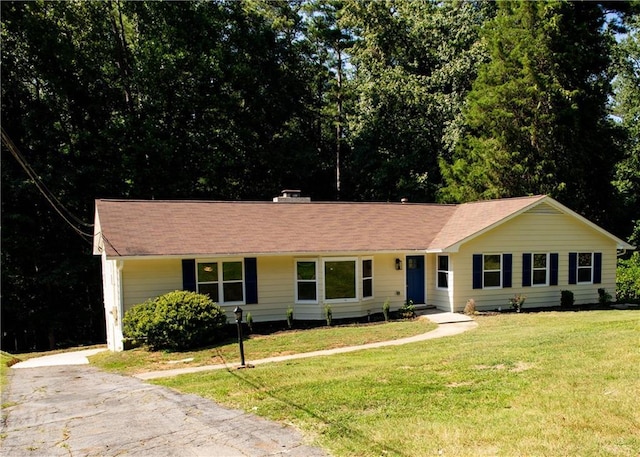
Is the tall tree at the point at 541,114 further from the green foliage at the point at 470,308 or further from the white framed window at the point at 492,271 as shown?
the green foliage at the point at 470,308

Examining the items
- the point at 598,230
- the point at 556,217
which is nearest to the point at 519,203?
the point at 556,217

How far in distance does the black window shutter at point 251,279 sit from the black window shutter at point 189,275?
67.8 inches

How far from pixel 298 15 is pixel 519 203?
22.7m

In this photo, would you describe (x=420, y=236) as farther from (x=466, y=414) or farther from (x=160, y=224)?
(x=466, y=414)

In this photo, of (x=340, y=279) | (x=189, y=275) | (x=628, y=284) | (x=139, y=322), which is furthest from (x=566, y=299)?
(x=139, y=322)

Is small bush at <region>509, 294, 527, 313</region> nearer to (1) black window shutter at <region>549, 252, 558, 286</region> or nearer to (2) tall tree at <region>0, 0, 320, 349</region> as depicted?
(1) black window shutter at <region>549, 252, 558, 286</region>

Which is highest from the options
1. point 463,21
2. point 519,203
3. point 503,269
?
point 463,21

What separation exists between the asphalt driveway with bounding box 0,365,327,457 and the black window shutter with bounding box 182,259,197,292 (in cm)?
665

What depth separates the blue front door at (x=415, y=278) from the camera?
19148 mm

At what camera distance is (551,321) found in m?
15.9

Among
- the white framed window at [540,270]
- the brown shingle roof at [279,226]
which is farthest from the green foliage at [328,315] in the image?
the white framed window at [540,270]

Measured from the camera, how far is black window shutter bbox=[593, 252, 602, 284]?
67.3 feet

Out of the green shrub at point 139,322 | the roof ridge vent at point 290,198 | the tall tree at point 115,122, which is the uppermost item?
the tall tree at point 115,122

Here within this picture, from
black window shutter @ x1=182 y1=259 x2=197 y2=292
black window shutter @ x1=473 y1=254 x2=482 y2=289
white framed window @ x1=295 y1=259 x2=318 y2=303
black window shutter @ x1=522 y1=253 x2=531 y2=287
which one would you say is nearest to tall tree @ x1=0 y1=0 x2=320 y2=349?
black window shutter @ x1=182 y1=259 x2=197 y2=292
